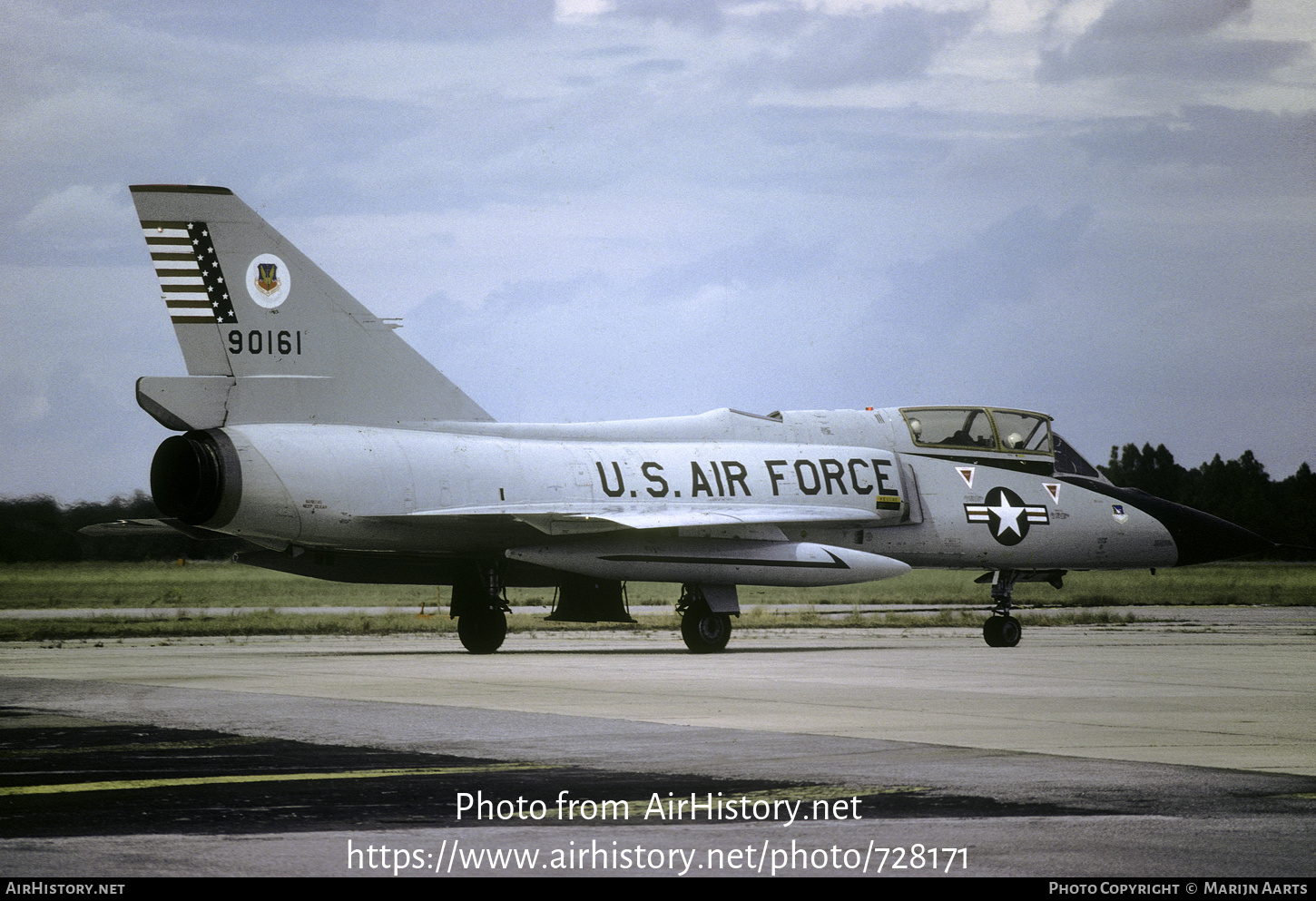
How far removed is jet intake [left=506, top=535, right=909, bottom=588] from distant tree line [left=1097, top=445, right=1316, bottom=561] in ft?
78.8

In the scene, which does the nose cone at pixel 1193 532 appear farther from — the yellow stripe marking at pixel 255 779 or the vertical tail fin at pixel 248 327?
the yellow stripe marking at pixel 255 779

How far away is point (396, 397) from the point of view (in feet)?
63.6

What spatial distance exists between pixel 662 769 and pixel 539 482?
38.6 feet

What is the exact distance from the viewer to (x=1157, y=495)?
1607 inches

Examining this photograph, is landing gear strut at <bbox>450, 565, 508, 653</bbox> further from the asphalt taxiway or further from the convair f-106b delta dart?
the asphalt taxiway

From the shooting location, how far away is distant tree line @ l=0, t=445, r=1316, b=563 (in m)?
28.9

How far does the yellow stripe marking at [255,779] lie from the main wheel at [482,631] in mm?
12007

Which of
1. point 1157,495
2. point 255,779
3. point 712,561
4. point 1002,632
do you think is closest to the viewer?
point 255,779

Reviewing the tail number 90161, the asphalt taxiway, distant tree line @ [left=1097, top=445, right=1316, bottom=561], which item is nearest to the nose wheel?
the asphalt taxiway

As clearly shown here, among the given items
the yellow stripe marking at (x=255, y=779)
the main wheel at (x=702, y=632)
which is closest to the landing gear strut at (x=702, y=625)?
the main wheel at (x=702, y=632)

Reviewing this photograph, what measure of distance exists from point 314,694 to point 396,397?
22.7ft

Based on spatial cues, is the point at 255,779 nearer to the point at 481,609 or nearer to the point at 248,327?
the point at 248,327

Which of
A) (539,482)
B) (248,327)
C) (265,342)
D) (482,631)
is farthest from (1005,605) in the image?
(248,327)

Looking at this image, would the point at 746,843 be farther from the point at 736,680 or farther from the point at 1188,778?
the point at 736,680
